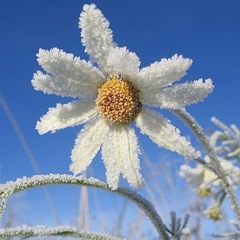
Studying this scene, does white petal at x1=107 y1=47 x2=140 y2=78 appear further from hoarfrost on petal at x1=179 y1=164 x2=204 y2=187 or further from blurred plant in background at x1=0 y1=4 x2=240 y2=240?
hoarfrost on petal at x1=179 y1=164 x2=204 y2=187

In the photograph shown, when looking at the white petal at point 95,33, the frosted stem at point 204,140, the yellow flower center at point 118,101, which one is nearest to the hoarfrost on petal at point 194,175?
the frosted stem at point 204,140

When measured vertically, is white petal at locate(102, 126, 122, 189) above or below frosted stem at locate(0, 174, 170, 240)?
above

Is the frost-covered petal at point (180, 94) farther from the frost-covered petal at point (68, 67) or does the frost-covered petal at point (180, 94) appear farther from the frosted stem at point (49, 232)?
the frosted stem at point (49, 232)

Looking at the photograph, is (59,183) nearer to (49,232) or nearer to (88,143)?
(49,232)

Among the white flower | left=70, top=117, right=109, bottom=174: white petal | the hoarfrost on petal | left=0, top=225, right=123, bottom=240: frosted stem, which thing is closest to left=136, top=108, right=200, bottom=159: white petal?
the white flower

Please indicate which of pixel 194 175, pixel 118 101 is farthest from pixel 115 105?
pixel 194 175

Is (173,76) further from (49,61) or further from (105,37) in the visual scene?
(49,61)

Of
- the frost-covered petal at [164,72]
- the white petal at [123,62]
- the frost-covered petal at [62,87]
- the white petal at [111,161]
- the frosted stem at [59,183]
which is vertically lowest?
the frosted stem at [59,183]
